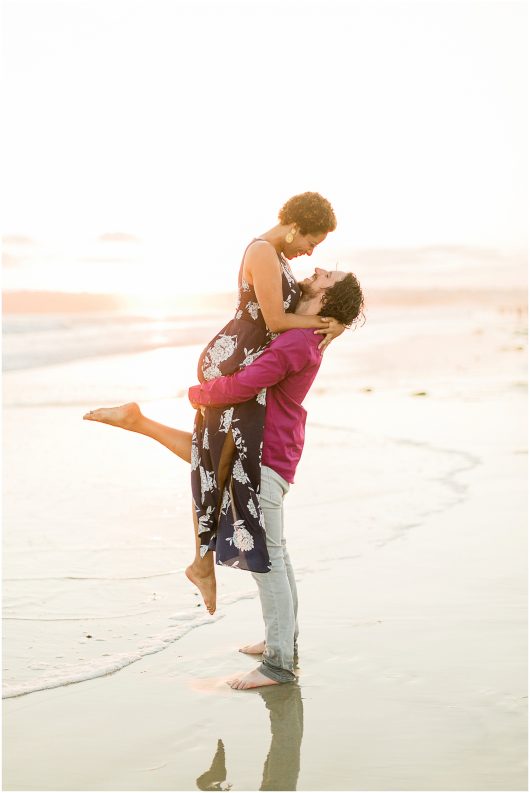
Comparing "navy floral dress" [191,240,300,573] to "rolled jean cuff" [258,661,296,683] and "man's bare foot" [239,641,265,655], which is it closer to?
"rolled jean cuff" [258,661,296,683]

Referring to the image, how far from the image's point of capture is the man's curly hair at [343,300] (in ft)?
13.2

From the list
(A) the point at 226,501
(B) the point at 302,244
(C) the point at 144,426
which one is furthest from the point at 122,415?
(B) the point at 302,244

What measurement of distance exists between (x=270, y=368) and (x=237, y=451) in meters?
0.39

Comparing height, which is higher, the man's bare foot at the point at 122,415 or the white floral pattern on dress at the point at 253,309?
the white floral pattern on dress at the point at 253,309

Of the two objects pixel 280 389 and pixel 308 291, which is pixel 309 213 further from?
pixel 280 389

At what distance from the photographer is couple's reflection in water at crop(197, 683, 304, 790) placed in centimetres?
316

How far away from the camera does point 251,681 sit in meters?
3.95

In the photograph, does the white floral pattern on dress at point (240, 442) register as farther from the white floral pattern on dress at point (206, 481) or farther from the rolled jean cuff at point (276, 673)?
the rolled jean cuff at point (276, 673)

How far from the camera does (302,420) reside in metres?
4.22

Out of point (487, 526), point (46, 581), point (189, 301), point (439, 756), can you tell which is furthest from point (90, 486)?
point (189, 301)

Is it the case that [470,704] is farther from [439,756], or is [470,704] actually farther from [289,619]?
[289,619]

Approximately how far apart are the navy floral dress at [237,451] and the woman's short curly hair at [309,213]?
16cm

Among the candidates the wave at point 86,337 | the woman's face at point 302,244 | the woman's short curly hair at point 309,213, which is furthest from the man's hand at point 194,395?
the wave at point 86,337


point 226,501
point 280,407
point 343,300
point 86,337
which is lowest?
point 86,337
